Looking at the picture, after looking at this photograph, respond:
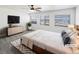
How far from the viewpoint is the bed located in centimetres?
161

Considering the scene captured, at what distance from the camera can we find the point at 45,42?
5.57 feet

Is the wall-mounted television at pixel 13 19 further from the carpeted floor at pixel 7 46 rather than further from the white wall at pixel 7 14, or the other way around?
the carpeted floor at pixel 7 46

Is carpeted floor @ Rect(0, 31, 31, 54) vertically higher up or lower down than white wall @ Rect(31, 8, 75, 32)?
lower down

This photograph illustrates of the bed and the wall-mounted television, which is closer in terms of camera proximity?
the bed

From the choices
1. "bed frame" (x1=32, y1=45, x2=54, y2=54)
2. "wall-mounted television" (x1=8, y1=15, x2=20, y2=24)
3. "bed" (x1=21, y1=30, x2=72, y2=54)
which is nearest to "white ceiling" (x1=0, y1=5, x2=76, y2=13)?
"wall-mounted television" (x1=8, y1=15, x2=20, y2=24)

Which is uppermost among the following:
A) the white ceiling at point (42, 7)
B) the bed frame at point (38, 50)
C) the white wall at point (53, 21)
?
the white ceiling at point (42, 7)

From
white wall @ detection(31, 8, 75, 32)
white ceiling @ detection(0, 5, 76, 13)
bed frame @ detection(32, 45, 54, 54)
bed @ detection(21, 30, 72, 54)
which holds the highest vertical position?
white ceiling @ detection(0, 5, 76, 13)

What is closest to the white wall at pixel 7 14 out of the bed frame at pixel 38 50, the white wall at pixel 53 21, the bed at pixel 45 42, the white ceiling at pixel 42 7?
the white ceiling at pixel 42 7

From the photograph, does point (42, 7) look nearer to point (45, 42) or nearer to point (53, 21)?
point (53, 21)

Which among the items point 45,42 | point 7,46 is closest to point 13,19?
point 7,46

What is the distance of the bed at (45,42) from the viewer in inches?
63.3

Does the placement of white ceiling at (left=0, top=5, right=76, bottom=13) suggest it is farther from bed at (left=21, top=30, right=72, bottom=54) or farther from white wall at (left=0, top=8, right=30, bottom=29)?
bed at (left=21, top=30, right=72, bottom=54)
